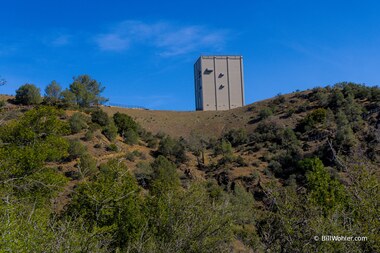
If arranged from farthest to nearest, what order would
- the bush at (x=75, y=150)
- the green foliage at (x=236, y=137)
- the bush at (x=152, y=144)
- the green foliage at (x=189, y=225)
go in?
the green foliage at (x=236, y=137) → the bush at (x=152, y=144) → the bush at (x=75, y=150) → the green foliage at (x=189, y=225)

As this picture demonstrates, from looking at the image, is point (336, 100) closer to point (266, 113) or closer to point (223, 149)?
point (266, 113)

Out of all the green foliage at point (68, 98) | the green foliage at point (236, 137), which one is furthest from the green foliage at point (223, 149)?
the green foliage at point (68, 98)

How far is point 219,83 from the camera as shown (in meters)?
87.1

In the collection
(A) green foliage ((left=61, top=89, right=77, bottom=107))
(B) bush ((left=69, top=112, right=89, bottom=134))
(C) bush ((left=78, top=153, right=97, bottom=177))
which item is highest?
(A) green foliage ((left=61, top=89, right=77, bottom=107))

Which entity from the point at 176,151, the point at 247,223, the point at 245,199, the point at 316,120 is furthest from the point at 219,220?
the point at 316,120

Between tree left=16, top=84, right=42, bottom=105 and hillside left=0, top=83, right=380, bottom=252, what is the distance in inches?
73.0

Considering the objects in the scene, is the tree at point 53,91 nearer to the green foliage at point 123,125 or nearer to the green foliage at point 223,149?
the green foliage at point 123,125

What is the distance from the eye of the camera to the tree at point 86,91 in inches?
2509

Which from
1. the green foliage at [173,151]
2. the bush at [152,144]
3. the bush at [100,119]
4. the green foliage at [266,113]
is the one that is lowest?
the green foliage at [173,151]

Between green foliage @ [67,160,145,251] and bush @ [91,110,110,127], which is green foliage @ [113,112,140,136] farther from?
green foliage @ [67,160,145,251]

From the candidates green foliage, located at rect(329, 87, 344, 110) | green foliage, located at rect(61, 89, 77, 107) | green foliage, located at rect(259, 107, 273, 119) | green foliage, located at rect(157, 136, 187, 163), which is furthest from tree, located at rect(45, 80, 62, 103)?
green foliage, located at rect(329, 87, 344, 110)

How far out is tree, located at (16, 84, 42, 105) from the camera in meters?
58.3

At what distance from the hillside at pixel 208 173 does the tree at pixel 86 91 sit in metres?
4.44

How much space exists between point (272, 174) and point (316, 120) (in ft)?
49.6
